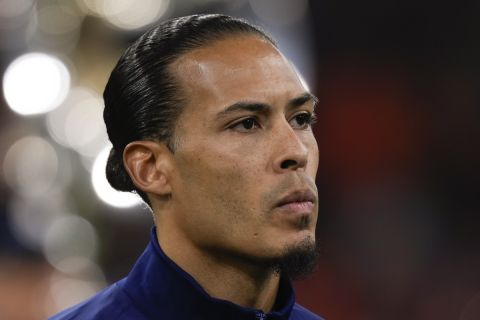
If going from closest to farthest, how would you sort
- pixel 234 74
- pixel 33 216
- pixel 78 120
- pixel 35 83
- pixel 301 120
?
pixel 234 74
pixel 301 120
pixel 33 216
pixel 35 83
pixel 78 120

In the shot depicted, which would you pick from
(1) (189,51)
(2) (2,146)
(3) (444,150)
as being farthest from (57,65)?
(1) (189,51)

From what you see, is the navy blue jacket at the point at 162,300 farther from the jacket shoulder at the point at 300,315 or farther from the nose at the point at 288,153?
the nose at the point at 288,153

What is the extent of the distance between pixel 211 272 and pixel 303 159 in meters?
0.44

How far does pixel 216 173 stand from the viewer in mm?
2662

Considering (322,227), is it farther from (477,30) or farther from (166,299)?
(166,299)

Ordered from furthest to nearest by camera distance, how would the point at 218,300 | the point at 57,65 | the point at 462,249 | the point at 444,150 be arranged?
the point at 57,65, the point at 444,150, the point at 462,249, the point at 218,300

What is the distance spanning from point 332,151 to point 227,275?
21.7 feet

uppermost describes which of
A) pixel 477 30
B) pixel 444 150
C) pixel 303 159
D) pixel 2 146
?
pixel 303 159

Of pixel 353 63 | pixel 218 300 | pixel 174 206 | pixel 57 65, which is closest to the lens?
pixel 218 300

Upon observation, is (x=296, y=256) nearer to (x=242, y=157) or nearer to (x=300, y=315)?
(x=242, y=157)

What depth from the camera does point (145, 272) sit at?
2715 millimetres

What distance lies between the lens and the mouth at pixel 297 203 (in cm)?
260

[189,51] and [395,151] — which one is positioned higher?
[189,51]

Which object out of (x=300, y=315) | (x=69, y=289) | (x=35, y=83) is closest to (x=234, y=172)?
(x=300, y=315)
